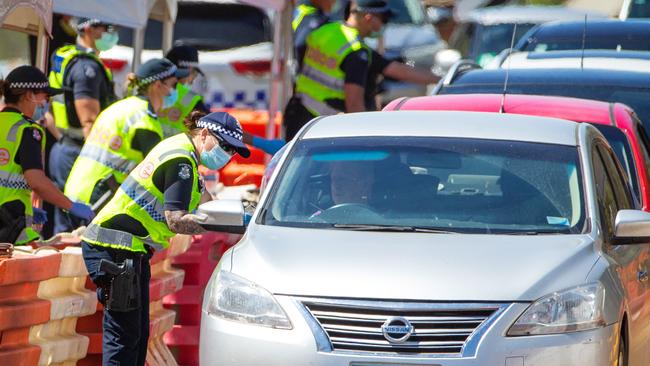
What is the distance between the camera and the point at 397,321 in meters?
6.52

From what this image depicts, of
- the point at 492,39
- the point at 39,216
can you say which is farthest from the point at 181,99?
the point at 492,39

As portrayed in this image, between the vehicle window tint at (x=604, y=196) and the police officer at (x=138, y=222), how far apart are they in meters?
1.68

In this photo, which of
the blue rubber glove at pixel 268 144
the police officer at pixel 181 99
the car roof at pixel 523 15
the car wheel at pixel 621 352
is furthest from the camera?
the car roof at pixel 523 15

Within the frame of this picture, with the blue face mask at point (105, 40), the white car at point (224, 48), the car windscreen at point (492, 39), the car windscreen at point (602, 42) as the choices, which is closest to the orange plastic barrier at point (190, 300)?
the blue face mask at point (105, 40)

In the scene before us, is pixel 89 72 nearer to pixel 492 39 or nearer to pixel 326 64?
pixel 326 64

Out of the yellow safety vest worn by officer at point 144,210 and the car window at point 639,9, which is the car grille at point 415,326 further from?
the car window at point 639,9

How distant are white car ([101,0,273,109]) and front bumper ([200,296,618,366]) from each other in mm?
16008

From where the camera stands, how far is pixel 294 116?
13.5 m

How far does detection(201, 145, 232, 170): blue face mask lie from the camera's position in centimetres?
808

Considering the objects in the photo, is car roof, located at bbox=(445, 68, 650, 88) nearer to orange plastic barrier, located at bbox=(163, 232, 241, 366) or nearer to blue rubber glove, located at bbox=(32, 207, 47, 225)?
orange plastic barrier, located at bbox=(163, 232, 241, 366)

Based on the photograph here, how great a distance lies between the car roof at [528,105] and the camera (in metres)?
9.55

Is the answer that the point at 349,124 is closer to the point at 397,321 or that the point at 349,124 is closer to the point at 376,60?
the point at 397,321

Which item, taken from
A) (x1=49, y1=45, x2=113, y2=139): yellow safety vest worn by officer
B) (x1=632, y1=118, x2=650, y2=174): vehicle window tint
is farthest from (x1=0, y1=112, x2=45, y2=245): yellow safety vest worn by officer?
(x1=632, y1=118, x2=650, y2=174): vehicle window tint

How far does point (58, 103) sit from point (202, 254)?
3065 millimetres
